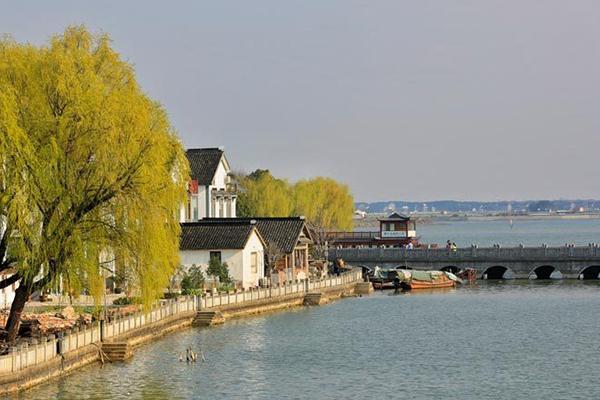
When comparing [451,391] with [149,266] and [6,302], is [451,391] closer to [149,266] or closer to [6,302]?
[149,266]

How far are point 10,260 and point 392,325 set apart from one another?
3044 centimetres

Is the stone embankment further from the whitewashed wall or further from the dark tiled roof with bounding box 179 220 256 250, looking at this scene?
the dark tiled roof with bounding box 179 220 256 250

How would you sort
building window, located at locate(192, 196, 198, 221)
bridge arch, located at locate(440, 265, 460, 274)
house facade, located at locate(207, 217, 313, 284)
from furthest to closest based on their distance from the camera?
bridge arch, located at locate(440, 265, 460, 274), building window, located at locate(192, 196, 198, 221), house facade, located at locate(207, 217, 313, 284)

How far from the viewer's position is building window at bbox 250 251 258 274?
8481cm

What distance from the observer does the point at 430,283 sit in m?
104

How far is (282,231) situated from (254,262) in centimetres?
714

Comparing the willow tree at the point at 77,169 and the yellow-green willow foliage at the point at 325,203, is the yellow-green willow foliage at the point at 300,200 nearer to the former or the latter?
the yellow-green willow foliage at the point at 325,203

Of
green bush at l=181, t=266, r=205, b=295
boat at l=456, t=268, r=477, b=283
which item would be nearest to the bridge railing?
boat at l=456, t=268, r=477, b=283

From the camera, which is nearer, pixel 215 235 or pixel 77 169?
pixel 77 169

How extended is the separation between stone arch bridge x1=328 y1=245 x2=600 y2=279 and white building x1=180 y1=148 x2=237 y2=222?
13511 millimetres

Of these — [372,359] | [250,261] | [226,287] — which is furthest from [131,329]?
[250,261]

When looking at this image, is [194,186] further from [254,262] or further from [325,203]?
[325,203]

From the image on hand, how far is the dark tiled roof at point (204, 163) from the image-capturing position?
101688mm

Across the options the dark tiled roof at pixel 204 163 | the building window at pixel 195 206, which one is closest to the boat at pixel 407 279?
the building window at pixel 195 206
